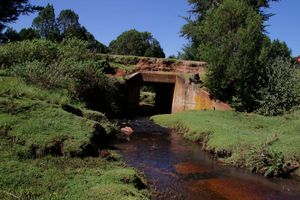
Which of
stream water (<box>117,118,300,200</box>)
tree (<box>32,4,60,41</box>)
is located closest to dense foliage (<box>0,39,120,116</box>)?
stream water (<box>117,118,300,200</box>)

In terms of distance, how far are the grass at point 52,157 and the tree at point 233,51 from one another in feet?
35.9

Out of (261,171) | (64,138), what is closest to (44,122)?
(64,138)

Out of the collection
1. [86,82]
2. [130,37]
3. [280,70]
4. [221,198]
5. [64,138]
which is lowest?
[221,198]

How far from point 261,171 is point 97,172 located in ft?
20.9

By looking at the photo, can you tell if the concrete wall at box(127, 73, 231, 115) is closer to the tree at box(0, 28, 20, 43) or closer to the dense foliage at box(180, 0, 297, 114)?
the dense foliage at box(180, 0, 297, 114)

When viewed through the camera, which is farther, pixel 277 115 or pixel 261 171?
pixel 277 115

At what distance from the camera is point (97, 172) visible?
9844 mm

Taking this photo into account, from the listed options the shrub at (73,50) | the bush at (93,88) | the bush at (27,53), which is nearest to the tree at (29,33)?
the shrub at (73,50)

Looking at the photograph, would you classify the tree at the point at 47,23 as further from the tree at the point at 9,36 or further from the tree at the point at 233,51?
the tree at the point at 233,51

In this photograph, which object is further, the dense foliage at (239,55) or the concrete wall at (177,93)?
the concrete wall at (177,93)

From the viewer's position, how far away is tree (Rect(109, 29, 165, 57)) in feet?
227

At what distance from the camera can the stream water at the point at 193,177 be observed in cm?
1106

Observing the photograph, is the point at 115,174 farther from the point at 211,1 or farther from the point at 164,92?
the point at 211,1

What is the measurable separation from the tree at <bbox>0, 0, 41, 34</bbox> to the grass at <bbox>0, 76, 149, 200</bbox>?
18164 mm
